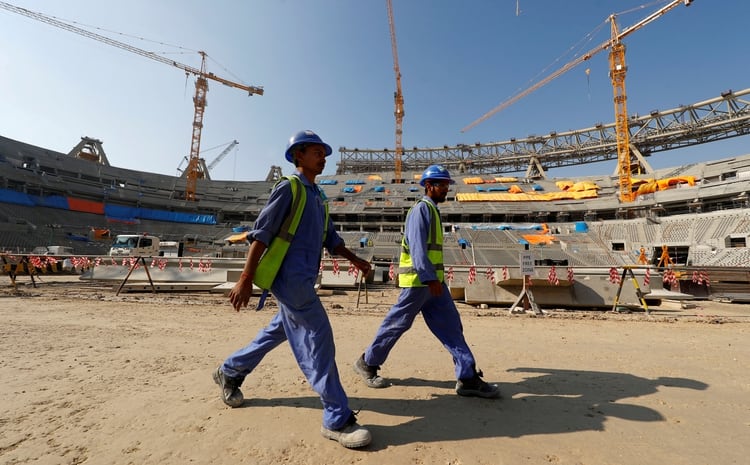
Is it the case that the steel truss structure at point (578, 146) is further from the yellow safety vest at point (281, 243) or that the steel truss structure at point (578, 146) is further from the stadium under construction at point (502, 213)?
the yellow safety vest at point (281, 243)

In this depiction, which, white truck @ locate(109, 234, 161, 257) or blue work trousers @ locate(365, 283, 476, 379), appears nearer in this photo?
blue work trousers @ locate(365, 283, 476, 379)

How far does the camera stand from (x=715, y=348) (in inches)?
166

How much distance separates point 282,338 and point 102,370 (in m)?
2.07

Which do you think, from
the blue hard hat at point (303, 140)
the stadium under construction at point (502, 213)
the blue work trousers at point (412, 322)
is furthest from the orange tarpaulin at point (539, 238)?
the blue hard hat at point (303, 140)

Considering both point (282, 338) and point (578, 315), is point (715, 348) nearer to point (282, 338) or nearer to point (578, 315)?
point (578, 315)

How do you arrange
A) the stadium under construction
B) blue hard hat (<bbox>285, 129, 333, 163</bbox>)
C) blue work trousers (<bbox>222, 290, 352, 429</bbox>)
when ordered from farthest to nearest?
the stadium under construction, blue hard hat (<bbox>285, 129, 333, 163</bbox>), blue work trousers (<bbox>222, 290, 352, 429</bbox>)

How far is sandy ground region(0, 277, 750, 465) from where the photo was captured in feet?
5.63

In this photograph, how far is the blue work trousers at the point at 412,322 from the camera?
8.89ft

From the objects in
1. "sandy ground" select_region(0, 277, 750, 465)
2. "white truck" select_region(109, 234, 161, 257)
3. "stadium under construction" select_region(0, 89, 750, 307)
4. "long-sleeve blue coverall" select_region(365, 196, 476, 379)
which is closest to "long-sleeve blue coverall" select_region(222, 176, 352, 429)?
"sandy ground" select_region(0, 277, 750, 465)

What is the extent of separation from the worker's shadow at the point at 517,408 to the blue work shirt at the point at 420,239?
38.2 inches

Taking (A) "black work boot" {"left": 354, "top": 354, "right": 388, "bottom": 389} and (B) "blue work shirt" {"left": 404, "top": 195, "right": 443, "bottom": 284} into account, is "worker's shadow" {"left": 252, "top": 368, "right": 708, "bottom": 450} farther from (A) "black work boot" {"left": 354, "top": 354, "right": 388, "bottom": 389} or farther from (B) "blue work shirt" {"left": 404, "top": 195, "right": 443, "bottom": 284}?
(B) "blue work shirt" {"left": 404, "top": 195, "right": 443, "bottom": 284}

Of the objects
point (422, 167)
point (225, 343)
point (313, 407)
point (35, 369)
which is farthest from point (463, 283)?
point (422, 167)

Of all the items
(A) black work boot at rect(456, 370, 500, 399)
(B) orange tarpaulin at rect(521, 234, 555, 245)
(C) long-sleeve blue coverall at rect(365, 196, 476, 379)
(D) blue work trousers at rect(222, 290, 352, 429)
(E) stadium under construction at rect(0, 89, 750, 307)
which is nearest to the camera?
(D) blue work trousers at rect(222, 290, 352, 429)

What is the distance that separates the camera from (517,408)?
2.31 metres
